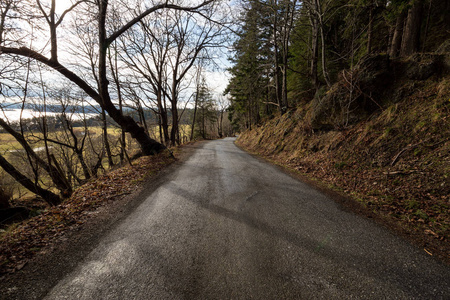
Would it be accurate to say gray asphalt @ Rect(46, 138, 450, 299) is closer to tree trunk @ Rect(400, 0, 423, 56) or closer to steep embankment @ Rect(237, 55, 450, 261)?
steep embankment @ Rect(237, 55, 450, 261)

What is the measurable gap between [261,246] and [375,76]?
7707 mm

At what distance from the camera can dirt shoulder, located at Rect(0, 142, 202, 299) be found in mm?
1896

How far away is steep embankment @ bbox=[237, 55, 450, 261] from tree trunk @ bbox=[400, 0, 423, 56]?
132 cm

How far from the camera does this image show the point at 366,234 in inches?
104

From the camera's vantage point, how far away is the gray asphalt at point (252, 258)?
5.69ft

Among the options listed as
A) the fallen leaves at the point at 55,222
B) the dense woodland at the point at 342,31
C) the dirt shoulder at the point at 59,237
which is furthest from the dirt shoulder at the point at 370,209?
the fallen leaves at the point at 55,222

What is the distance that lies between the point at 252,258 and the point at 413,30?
34.7ft

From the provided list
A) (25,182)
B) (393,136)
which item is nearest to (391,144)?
(393,136)

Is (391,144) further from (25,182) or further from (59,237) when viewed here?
(25,182)

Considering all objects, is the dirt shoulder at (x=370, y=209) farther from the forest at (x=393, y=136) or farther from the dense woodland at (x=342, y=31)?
the dense woodland at (x=342, y=31)

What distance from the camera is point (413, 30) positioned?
6562 mm

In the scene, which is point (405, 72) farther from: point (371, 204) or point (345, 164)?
point (371, 204)

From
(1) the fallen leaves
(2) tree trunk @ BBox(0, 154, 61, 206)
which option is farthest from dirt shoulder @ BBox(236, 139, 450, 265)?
(2) tree trunk @ BBox(0, 154, 61, 206)

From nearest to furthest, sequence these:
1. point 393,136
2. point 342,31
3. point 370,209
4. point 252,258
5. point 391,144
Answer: point 252,258 < point 370,209 < point 391,144 < point 393,136 < point 342,31
